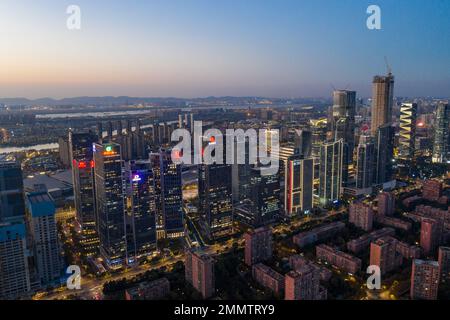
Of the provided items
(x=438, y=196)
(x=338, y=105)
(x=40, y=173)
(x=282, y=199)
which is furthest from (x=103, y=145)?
(x=338, y=105)

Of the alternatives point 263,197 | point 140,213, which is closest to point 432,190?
point 263,197

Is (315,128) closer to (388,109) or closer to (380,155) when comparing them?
(380,155)

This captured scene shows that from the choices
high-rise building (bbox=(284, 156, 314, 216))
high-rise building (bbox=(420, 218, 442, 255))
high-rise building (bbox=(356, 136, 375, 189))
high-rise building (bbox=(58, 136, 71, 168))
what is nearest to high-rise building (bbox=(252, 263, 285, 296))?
high-rise building (bbox=(420, 218, 442, 255))

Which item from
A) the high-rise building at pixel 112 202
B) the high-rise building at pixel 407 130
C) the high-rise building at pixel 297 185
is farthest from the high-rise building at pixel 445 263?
the high-rise building at pixel 407 130

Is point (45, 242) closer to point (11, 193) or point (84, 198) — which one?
point (11, 193)

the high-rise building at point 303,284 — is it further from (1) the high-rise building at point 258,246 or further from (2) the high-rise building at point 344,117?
(2) the high-rise building at point 344,117

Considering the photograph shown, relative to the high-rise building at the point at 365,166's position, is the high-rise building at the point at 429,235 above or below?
below
